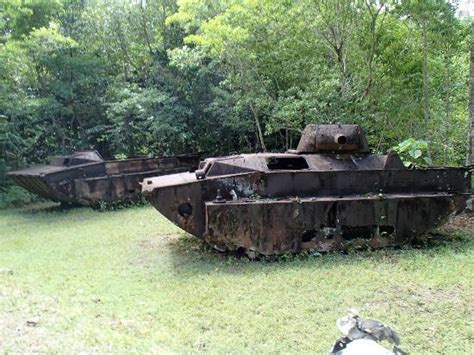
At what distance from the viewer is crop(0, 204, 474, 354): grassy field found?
441 centimetres

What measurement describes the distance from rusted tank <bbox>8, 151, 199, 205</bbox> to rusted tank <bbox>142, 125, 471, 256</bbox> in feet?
14.9

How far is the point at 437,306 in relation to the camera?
17.4 feet

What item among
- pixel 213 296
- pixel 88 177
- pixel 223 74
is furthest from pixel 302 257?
pixel 223 74

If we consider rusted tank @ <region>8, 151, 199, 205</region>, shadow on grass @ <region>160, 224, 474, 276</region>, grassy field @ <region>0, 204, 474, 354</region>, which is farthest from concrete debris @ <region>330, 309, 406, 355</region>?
rusted tank @ <region>8, 151, 199, 205</region>

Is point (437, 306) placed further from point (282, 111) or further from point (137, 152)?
point (137, 152)

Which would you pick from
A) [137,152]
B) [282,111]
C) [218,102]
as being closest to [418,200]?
[282,111]

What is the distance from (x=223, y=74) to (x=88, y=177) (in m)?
5.51

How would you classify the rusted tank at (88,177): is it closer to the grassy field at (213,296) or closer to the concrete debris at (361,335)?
the grassy field at (213,296)

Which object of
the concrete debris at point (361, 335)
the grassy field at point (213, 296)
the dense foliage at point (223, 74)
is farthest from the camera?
the dense foliage at point (223, 74)

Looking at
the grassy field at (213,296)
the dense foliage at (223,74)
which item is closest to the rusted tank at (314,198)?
the grassy field at (213,296)

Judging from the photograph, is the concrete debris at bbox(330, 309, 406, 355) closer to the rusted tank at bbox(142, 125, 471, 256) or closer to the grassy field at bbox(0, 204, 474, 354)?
the grassy field at bbox(0, 204, 474, 354)

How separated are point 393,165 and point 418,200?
770 mm

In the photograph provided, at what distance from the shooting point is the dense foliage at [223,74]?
463 inches

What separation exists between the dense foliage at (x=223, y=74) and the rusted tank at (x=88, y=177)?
2.27 m
